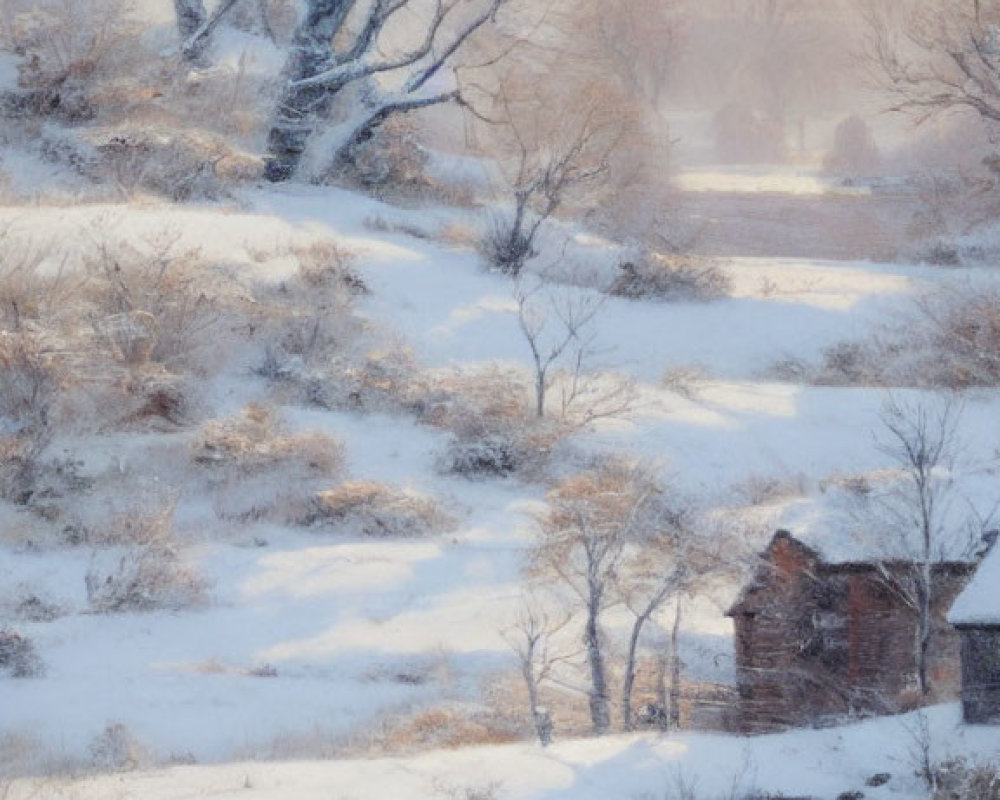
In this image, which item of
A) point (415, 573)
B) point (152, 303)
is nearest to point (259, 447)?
point (152, 303)

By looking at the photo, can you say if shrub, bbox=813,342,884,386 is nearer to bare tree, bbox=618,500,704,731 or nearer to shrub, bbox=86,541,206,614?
bare tree, bbox=618,500,704,731

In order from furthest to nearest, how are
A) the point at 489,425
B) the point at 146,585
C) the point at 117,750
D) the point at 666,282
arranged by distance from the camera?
the point at 666,282 → the point at 489,425 → the point at 146,585 → the point at 117,750

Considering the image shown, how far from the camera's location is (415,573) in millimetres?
13578

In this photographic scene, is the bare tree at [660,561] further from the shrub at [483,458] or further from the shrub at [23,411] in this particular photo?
the shrub at [23,411]

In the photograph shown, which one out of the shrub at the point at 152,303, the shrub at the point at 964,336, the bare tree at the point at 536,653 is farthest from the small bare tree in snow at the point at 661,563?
the shrub at the point at 152,303

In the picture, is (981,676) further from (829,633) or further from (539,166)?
(539,166)

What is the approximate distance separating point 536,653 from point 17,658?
3741 mm

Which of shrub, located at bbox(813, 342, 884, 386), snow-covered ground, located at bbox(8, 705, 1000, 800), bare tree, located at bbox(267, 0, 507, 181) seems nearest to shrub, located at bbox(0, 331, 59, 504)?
snow-covered ground, located at bbox(8, 705, 1000, 800)

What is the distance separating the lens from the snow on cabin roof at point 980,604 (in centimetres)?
848

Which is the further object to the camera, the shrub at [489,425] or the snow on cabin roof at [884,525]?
the shrub at [489,425]

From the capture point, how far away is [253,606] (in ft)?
41.9

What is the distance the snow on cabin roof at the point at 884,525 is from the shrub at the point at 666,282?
9455mm

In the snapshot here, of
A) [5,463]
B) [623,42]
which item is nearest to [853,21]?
[623,42]

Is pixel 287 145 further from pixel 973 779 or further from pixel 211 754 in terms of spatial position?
pixel 973 779
